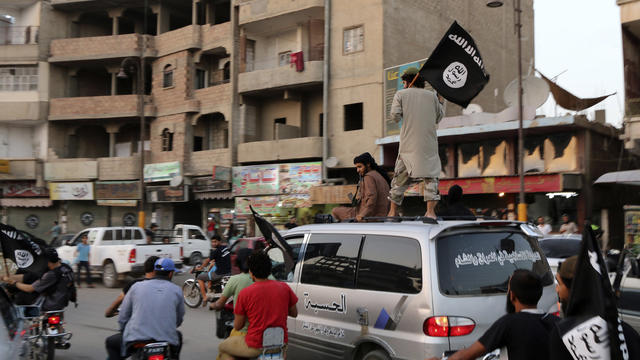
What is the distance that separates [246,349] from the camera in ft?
15.1

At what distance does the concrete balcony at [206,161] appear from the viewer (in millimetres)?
28469

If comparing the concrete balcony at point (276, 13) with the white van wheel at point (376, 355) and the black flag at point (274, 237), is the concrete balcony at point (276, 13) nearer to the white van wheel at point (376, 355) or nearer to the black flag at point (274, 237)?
the black flag at point (274, 237)

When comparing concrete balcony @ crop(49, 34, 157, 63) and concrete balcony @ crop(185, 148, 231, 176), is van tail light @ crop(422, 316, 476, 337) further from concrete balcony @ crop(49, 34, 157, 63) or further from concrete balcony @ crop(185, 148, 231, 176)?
concrete balcony @ crop(49, 34, 157, 63)

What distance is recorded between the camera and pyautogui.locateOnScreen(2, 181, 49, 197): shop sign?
3359 cm

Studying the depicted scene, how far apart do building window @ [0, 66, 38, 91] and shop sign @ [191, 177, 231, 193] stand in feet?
40.2

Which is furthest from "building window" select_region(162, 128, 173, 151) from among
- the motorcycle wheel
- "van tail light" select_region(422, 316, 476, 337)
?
"van tail light" select_region(422, 316, 476, 337)

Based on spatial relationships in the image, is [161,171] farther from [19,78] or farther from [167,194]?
[19,78]

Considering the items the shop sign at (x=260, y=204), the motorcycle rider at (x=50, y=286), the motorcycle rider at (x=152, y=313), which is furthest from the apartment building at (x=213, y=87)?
the motorcycle rider at (x=152, y=313)

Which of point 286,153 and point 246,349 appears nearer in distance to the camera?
point 246,349

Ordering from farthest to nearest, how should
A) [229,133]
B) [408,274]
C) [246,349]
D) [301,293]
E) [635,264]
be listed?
[229,133] < [635,264] < [301,293] < [408,274] < [246,349]

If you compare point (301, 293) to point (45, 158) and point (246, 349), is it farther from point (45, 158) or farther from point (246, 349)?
point (45, 158)

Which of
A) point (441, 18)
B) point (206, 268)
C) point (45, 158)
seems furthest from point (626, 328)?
point (45, 158)

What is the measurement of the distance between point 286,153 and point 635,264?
20.2m

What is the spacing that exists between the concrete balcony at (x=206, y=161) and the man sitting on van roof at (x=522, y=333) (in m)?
25.6
